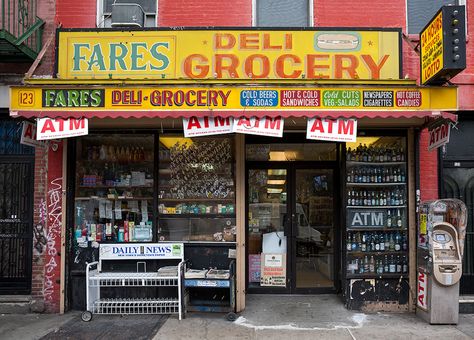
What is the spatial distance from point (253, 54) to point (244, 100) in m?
1.27

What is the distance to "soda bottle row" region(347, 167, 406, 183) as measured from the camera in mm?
7742

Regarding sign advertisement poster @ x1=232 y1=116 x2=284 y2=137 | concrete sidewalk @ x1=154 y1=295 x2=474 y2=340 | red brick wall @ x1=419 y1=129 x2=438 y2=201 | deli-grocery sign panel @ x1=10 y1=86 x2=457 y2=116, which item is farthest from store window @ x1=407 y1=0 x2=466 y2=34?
concrete sidewalk @ x1=154 y1=295 x2=474 y2=340

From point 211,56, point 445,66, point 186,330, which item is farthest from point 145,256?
point 445,66

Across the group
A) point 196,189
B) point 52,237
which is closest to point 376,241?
point 196,189

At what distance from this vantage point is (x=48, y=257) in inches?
299

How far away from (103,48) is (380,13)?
4754 mm

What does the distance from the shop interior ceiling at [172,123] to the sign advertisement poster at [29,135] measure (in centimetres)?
87

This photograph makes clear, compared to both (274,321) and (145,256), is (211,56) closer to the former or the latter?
(145,256)

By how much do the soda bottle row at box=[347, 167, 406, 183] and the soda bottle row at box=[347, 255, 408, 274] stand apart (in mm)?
1285

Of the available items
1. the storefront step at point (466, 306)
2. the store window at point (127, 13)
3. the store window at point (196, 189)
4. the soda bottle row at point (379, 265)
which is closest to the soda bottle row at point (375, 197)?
the soda bottle row at point (379, 265)

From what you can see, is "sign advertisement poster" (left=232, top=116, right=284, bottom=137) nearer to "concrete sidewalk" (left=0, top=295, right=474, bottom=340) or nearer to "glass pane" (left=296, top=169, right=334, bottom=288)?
"glass pane" (left=296, top=169, right=334, bottom=288)

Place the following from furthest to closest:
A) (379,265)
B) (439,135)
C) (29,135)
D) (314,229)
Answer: (314,229), (379,265), (29,135), (439,135)

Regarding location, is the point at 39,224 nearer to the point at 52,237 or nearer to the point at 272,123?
the point at 52,237

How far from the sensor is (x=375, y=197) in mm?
7777
